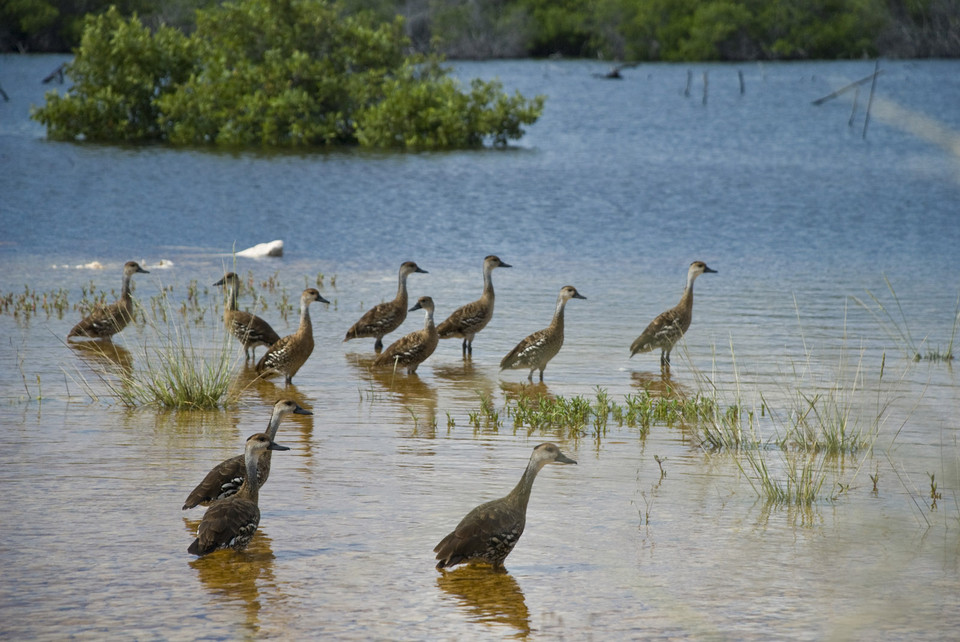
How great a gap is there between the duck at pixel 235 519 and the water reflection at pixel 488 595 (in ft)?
3.64

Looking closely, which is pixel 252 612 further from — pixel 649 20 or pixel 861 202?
pixel 649 20

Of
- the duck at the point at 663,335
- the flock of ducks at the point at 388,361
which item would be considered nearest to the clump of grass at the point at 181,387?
the flock of ducks at the point at 388,361

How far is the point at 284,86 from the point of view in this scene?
144ft

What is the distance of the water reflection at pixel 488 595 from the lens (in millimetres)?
6312

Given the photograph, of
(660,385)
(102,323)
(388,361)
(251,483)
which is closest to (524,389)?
(660,385)

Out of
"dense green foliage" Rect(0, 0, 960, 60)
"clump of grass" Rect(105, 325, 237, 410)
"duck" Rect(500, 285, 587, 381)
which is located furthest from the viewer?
"dense green foliage" Rect(0, 0, 960, 60)

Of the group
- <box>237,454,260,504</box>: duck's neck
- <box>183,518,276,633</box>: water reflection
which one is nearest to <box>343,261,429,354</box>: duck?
<box>183,518,276,633</box>: water reflection

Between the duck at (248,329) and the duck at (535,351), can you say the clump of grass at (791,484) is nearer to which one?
the duck at (535,351)

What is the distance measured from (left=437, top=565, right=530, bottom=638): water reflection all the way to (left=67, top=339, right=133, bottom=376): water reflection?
22.5ft

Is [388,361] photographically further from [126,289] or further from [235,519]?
[235,519]

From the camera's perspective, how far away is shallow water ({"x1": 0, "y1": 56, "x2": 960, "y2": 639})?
6.34 m

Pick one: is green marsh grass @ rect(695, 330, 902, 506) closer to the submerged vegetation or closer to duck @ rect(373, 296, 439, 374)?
the submerged vegetation

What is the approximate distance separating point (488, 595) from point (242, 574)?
1.37 m

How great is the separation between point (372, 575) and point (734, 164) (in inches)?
1541
